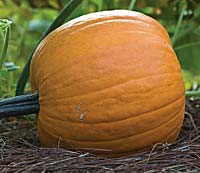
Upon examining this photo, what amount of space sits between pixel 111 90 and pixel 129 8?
3.05ft

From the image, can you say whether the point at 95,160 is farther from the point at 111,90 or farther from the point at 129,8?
the point at 129,8

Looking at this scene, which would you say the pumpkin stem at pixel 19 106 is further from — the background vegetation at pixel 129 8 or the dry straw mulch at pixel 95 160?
the background vegetation at pixel 129 8

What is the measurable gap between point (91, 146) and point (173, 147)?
0.24 meters

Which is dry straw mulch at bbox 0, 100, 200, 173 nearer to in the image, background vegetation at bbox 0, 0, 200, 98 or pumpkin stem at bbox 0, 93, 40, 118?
pumpkin stem at bbox 0, 93, 40, 118

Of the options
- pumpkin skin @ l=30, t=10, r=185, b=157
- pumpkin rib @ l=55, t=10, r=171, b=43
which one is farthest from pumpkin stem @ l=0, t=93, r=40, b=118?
pumpkin rib @ l=55, t=10, r=171, b=43

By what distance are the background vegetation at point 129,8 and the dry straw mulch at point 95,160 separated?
687 millimetres

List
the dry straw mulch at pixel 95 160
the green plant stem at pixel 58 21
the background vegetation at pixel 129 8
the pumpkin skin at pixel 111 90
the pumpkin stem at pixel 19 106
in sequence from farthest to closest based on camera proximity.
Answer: the background vegetation at pixel 129 8 < the green plant stem at pixel 58 21 < the pumpkin stem at pixel 19 106 < the pumpkin skin at pixel 111 90 < the dry straw mulch at pixel 95 160

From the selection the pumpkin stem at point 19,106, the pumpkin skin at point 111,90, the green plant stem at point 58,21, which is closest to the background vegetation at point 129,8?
the green plant stem at point 58,21

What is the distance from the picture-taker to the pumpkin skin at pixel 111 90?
4.50 feet

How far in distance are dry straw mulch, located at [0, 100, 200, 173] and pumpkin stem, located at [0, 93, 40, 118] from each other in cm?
9

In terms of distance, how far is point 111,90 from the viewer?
137 centimetres

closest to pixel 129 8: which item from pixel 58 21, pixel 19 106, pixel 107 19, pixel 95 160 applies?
pixel 58 21

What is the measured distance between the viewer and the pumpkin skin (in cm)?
137

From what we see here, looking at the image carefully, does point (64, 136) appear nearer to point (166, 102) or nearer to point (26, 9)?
point (166, 102)
